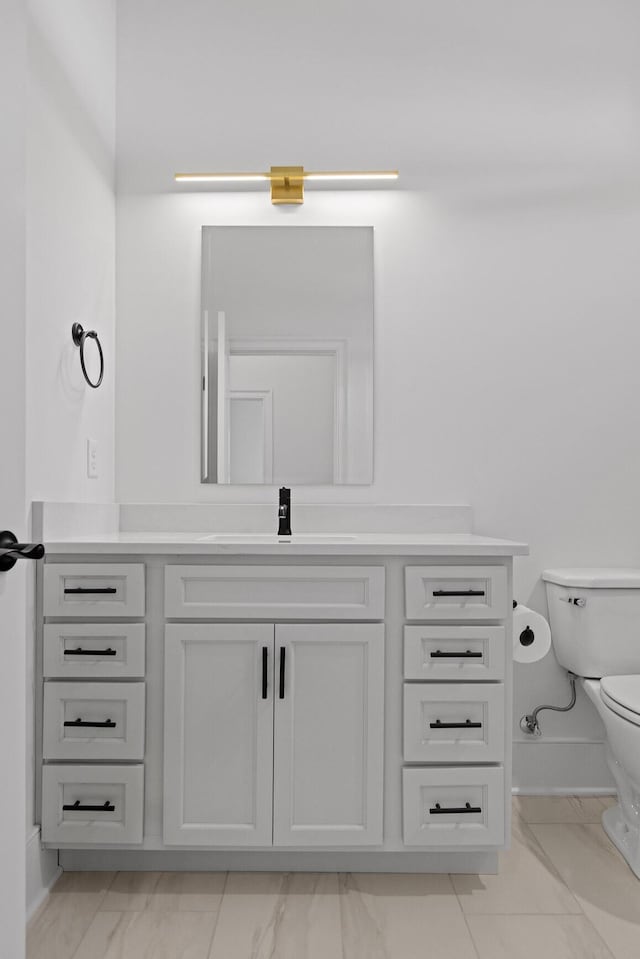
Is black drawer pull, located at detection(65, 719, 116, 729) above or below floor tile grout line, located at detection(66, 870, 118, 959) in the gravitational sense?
above

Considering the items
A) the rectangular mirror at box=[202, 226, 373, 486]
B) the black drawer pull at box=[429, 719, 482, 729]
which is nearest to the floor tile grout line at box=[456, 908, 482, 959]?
the black drawer pull at box=[429, 719, 482, 729]

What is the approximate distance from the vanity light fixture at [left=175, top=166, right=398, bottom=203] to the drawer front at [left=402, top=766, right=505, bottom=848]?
5.85 ft

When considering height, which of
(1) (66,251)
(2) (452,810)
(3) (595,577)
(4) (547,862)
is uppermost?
(1) (66,251)

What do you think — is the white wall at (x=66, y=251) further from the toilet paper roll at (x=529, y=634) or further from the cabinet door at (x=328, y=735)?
the toilet paper roll at (x=529, y=634)

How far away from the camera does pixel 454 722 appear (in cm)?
181

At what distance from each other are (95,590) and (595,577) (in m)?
1.42

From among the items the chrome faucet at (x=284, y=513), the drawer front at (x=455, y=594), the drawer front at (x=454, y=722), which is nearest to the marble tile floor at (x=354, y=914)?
the drawer front at (x=454, y=722)

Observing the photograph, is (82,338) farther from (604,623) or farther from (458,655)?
(604,623)

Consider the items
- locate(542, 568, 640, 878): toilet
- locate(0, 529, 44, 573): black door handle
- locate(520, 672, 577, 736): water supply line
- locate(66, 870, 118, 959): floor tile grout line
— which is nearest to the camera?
locate(0, 529, 44, 573): black door handle

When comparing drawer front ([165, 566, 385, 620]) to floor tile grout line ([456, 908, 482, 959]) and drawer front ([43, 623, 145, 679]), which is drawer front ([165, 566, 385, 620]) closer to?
drawer front ([43, 623, 145, 679])

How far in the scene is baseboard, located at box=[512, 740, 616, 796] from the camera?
239 cm

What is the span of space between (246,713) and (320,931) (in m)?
0.49

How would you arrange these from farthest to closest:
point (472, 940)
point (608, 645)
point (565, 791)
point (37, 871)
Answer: point (565, 791) < point (608, 645) < point (37, 871) < point (472, 940)

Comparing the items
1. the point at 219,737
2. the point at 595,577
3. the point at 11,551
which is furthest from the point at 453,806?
the point at 11,551
